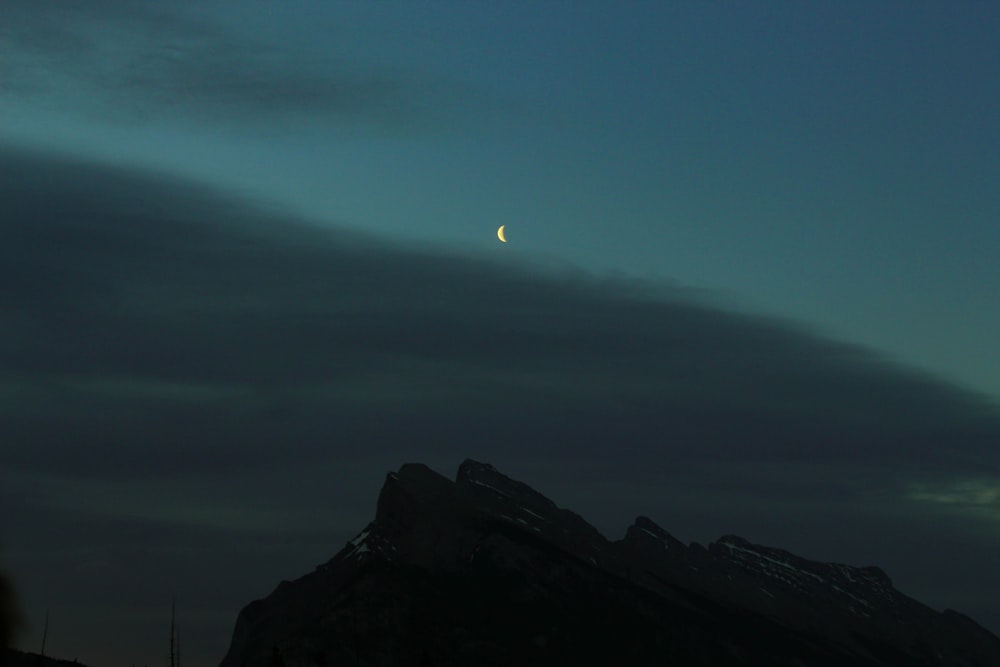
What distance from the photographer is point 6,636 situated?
4522 centimetres

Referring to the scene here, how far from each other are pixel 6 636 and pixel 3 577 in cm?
170

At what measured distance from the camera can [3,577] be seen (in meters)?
45.4
